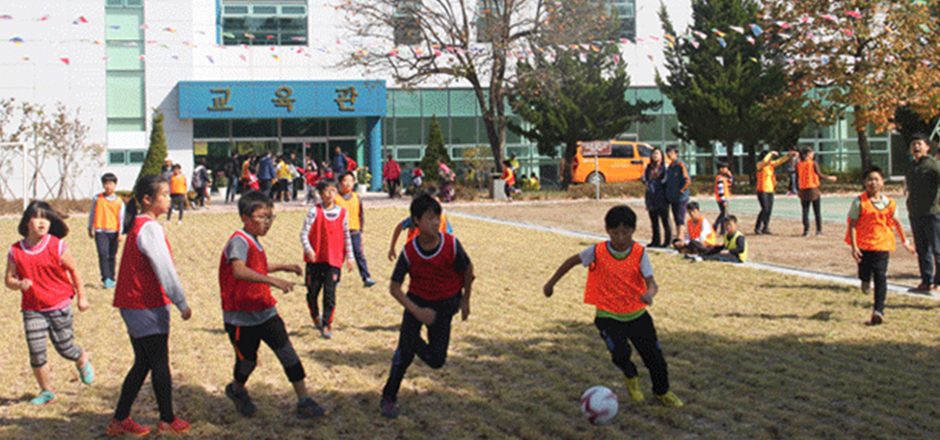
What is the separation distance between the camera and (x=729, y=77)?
112 feet

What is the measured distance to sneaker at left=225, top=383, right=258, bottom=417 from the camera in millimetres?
5379

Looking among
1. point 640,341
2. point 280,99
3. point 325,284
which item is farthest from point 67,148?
point 640,341

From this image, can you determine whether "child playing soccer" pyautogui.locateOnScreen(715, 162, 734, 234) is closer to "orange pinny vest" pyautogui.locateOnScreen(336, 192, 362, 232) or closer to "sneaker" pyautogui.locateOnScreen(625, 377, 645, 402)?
"orange pinny vest" pyautogui.locateOnScreen(336, 192, 362, 232)

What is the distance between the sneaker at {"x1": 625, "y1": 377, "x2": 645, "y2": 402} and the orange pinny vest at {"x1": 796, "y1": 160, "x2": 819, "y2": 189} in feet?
37.9

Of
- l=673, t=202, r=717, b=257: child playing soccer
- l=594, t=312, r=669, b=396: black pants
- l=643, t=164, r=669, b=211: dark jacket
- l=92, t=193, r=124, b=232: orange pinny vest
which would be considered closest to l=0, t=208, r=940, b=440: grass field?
l=594, t=312, r=669, b=396: black pants

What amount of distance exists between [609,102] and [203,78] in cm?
1709

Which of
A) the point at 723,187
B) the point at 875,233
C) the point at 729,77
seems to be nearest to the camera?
the point at 875,233

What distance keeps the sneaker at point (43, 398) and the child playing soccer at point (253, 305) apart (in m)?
1.48

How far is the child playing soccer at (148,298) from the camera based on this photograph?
482cm

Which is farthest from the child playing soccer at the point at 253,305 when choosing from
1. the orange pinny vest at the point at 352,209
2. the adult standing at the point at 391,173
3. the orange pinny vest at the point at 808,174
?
the adult standing at the point at 391,173

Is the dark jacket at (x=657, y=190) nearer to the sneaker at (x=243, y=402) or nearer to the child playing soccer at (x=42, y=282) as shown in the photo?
the sneaker at (x=243, y=402)

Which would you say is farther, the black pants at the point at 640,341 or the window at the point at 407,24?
the window at the point at 407,24

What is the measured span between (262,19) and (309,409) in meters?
35.6

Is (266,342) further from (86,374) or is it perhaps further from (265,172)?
(265,172)
